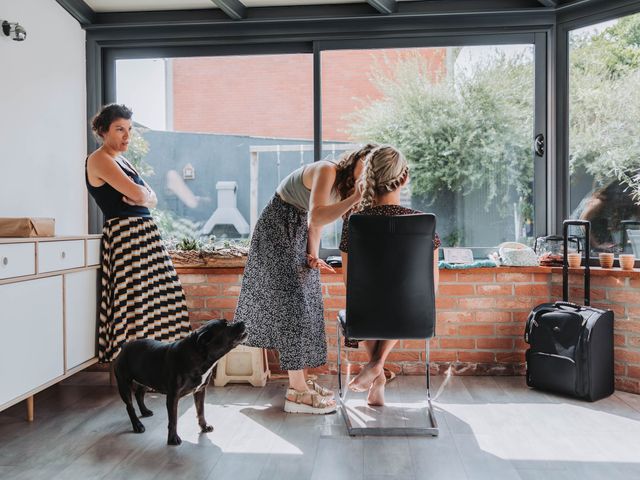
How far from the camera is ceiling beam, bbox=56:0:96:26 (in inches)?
147

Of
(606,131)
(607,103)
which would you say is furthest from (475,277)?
(607,103)

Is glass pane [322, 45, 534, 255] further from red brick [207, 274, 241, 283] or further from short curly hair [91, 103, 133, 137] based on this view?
short curly hair [91, 103, 133, 137]

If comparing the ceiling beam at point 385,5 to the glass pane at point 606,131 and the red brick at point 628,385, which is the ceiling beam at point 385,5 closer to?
the glass pane at point 606,131

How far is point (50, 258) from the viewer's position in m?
2.98

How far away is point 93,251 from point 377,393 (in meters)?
1.72

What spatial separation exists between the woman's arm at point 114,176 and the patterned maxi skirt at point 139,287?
0.15 meters

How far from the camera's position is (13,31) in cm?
318

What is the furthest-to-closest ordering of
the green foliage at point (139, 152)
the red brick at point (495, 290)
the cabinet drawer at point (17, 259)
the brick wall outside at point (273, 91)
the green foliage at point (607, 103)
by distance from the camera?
1. the green foliage at point (139, 152)
2. the brick wall outside at point (273, 91)
3. the red brick at point (495, 290)
4. the green foliage at point (607, 103)
5. the cabinet drawer at point (17, 259)

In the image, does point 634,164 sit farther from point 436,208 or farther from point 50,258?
point 50,258

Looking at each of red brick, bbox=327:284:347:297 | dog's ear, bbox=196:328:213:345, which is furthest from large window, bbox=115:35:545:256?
dog's ear, bbox=196:328:213:345

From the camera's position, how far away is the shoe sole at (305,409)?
9.77 ft

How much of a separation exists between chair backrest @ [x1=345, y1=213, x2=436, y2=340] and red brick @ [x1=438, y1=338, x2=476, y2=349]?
123cm

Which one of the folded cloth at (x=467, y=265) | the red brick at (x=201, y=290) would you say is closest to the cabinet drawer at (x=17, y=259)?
the red brick at (x=201, y=290)

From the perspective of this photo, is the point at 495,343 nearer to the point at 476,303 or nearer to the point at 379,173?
the point at 476,303
